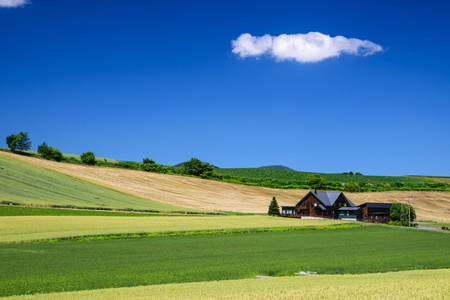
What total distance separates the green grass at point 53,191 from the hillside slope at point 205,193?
7.03 metres

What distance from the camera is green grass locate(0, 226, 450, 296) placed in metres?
22.0

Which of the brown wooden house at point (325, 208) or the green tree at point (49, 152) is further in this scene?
the green tree at point (49, 152)

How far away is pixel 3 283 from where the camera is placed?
20.7 metres

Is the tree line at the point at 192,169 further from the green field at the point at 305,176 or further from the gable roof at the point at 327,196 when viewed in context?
the gable roof at the point at 327,196

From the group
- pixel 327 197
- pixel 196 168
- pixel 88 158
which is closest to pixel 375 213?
pixel 327 197

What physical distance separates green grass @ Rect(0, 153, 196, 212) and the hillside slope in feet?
23.1

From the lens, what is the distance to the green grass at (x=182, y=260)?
72.3 feet

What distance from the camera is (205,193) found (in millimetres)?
114125

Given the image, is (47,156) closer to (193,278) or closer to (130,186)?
(130,186)

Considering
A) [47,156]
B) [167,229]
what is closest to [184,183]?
[47,156]

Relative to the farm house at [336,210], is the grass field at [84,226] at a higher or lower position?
higher

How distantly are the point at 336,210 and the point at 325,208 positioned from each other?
11.7 ft

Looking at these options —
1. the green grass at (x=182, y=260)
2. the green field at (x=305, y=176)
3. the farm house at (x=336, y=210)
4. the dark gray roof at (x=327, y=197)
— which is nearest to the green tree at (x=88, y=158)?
the farm house at (x=336, y=210)

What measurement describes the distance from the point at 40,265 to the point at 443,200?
130305mm
